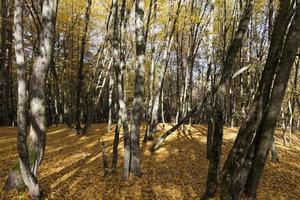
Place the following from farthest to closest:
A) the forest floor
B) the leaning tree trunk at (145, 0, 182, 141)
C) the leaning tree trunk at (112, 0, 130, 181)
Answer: the leaning tree trunk at (145, 0, 182, 141)
the leaning tree trunk at (112, 0, 130, 181)
the forest floor

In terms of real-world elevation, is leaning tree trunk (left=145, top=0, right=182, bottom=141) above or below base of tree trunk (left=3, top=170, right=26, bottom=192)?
above

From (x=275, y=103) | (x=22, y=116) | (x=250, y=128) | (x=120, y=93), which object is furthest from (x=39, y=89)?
(x=275, y=103)

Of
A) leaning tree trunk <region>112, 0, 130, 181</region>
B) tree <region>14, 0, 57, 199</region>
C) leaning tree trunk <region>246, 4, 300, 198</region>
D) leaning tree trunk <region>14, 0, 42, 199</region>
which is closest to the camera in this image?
leaning tree trunk <region>14, 0, 42, 199</region>

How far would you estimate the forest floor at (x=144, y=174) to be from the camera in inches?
312

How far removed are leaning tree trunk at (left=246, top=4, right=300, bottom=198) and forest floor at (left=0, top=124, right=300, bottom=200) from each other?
1.06 metres

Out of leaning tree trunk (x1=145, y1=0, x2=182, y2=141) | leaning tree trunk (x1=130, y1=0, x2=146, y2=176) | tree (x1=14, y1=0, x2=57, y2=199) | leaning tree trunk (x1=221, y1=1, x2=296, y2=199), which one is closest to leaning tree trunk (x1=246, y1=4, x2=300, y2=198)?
leaning tree trunk (x1=221, y1=1, x2=296, y2=199)

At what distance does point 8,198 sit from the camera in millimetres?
6453

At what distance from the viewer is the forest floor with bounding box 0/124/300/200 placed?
26.0 ft

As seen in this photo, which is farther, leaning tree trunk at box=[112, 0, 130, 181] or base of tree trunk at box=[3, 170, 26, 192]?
leaning tree trunk at box=[112, 0, 130, 181]

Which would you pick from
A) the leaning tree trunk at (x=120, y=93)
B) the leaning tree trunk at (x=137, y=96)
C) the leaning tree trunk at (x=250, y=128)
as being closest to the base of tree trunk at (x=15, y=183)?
→ the leaning tree trunk at (x=120, y=93)

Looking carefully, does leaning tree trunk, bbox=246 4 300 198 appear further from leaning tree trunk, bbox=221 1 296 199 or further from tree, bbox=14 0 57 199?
tree, bbox=14 0 57 199

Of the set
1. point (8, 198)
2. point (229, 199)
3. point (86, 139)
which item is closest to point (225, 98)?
point (229, 199)

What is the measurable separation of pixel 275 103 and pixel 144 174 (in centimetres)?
463

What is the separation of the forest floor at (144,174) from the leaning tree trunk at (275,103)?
1.06 meters
